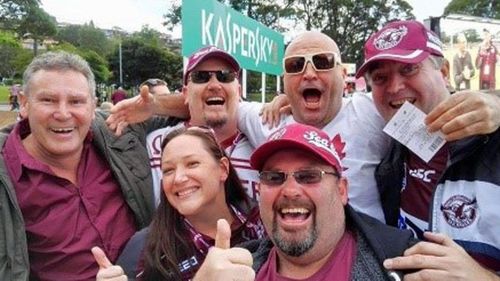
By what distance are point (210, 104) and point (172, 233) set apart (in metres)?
1.20

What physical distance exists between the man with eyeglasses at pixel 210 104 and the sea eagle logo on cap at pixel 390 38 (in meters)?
1.21

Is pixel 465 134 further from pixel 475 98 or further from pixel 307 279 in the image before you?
pixel 307 279

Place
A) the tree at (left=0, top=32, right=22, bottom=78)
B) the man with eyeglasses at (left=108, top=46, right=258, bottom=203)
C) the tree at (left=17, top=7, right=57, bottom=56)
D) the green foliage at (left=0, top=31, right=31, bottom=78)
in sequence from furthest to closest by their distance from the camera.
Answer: the tree at (left=17, top=7, right=57, bottom=56), the green foliage at (left=0, top=31, right=31, bottom=78), the tree at (left=0, top=32, right=22, bottom=78), the man with eyeglasses at (left=108, top=46, right=258, bottom=203)

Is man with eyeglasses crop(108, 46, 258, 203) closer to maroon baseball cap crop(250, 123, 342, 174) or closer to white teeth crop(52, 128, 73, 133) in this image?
white teeth crop(52, 128, 73, 133)

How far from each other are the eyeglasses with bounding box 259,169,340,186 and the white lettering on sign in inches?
157

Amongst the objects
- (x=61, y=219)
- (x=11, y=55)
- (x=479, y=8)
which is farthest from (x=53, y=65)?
(x=479, y=8)

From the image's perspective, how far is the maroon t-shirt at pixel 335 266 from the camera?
8.05ft

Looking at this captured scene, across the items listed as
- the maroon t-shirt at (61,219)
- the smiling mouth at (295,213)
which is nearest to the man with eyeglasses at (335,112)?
the smiling mouth at (295,213)

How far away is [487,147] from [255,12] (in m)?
45.5

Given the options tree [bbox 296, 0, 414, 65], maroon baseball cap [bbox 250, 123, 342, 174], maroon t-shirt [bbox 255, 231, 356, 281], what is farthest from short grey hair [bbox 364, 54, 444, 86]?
tree [bbox 296, 0, 414, 65]

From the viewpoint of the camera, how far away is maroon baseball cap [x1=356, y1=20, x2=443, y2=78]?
285 cm

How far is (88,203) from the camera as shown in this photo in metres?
3.33

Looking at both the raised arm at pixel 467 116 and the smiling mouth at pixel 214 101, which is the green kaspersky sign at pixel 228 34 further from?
the raised arm at pixel 467 116

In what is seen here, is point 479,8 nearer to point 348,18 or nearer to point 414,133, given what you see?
point 348,18
